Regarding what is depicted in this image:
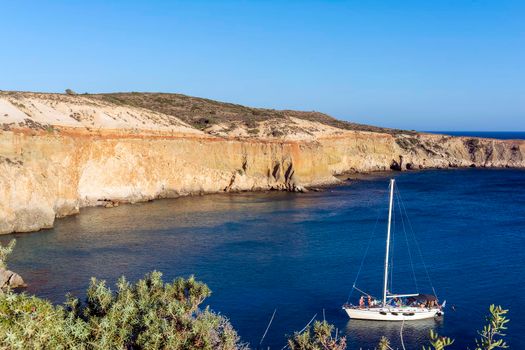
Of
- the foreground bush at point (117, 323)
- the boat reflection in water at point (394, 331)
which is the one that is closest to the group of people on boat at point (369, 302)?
the boat reflection in water at point (394, 331)

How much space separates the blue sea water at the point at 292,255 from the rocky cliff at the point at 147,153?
156 inches

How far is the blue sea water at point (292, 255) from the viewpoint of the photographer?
1204 inches

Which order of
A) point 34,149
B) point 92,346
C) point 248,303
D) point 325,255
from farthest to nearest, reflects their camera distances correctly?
point 34,149
point 325,255
point 248,303
point 92,346

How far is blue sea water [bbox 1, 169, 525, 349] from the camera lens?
30.6 meters

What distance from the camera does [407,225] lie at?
56.2 m

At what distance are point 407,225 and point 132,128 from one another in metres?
41.2

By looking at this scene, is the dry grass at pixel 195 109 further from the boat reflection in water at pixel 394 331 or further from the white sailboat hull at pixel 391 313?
the boat reflection in water at pixel 394 331

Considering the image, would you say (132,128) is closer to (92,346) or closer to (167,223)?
(167,223)

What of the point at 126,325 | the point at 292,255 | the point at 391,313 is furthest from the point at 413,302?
the point at 126,325

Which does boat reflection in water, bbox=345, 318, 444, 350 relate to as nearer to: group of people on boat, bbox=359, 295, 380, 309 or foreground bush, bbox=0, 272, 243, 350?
group of people on boat, bbox=359, 295, 380, 309


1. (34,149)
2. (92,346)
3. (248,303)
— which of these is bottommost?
(248,303)

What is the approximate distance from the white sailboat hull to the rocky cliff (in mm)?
34075

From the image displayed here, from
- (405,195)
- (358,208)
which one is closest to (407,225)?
(358,208)

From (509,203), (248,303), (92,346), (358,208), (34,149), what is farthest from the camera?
(509,203)
